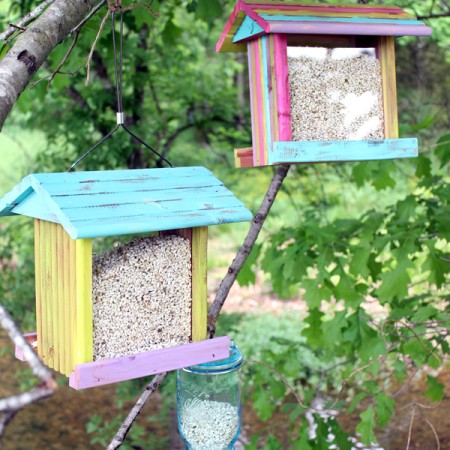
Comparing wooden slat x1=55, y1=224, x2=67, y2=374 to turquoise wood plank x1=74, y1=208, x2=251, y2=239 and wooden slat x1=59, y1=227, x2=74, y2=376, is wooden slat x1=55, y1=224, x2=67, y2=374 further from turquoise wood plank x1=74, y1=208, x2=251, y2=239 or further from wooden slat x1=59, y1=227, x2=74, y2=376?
turquoise wood plank x1=74, y1=208, x2=251, y2=239

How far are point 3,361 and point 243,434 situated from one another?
2.47 meters

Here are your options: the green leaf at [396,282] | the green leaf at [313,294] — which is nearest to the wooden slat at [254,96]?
the green leaf at [396,282]

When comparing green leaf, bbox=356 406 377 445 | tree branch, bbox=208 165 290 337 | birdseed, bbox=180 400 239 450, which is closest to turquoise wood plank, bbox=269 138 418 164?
tree branch, bbox=208 165 290 337

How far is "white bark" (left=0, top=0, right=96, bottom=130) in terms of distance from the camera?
135 cm

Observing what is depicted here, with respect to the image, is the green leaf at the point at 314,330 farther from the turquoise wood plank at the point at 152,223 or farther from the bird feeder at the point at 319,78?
the turquoise wood plank at the point at 152,223

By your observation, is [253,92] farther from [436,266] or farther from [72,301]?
[436,266]

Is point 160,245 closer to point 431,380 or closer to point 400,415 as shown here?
point 431,380

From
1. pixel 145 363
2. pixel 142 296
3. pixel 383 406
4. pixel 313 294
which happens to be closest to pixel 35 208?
pixel 142 296

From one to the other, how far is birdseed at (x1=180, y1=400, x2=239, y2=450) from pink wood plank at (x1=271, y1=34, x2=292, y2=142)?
2.45ft

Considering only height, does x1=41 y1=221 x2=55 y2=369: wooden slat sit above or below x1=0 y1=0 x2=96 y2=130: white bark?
below

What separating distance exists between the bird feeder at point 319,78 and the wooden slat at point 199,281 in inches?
10.6

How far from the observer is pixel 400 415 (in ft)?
20.8

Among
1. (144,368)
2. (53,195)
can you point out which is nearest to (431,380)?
(144,368)

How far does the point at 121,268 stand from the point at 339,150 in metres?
0.63
